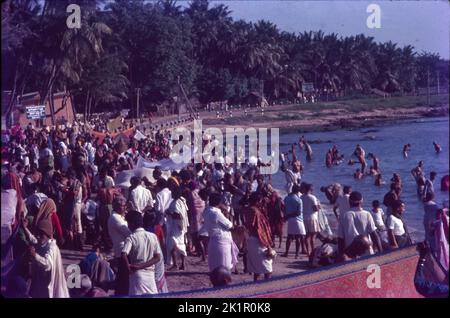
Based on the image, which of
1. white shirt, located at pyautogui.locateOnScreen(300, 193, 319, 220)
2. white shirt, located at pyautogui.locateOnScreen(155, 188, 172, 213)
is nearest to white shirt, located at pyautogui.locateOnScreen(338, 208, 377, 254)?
white shirt, located at pyautogui.locateOnScreen(300, 193, 319, 220)

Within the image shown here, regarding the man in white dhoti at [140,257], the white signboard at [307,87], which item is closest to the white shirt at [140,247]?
the man in white dhoti at [140,257]

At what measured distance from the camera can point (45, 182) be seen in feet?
33.8

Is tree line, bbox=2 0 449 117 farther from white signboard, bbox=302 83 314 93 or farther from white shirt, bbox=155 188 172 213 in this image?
white shirt, bbox=155 188 172 213

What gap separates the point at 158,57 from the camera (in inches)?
821

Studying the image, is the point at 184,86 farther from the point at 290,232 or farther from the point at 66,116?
the point at 290,232

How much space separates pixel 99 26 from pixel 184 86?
191 inches

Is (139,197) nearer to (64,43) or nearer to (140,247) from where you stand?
(140,247)

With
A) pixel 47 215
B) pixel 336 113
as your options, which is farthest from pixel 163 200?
pixel 336 113

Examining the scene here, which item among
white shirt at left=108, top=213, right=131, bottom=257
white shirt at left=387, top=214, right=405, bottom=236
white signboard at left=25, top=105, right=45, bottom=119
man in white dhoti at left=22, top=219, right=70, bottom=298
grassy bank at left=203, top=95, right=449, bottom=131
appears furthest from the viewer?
grassy bank at left=203, top=95, right=449, bottom=131

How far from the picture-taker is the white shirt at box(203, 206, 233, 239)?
287 inches

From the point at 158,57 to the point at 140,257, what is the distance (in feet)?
51.6

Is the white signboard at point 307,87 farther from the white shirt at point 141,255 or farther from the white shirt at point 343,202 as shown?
the white shirt at point 141,255
